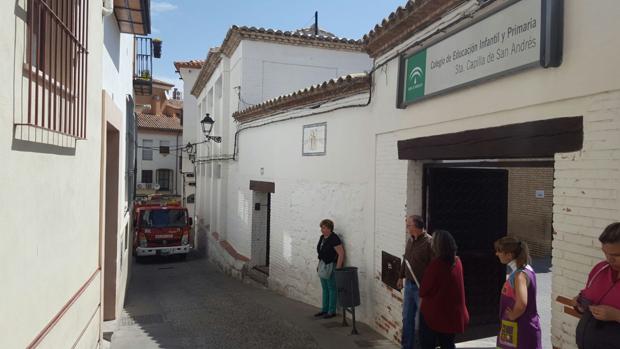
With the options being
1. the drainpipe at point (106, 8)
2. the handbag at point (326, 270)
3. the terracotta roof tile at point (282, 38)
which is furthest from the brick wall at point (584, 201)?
the terracotta roof tile at point (282, 38)

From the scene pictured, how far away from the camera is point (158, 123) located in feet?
138

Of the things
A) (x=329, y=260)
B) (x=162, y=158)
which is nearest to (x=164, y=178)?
(x=162, y=158)

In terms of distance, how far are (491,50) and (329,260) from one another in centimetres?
431

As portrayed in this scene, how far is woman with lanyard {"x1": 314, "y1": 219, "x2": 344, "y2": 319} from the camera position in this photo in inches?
298

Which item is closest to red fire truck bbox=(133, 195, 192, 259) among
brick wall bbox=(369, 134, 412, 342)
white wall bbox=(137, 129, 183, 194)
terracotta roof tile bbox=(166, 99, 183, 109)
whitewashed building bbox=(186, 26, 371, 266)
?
whitewashed building bbox=(186, 26, 371, 266)

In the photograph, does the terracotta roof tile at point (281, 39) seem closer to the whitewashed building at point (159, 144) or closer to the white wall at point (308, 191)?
the white wall at point (308, 191)

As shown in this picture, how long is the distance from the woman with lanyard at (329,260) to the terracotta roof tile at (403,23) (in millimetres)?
2783

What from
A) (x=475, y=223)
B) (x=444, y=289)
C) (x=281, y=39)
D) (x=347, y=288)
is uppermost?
(x=281, y=39)

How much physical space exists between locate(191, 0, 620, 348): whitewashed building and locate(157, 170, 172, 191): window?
34.8m

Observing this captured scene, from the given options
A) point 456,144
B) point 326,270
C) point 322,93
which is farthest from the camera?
point 322,93

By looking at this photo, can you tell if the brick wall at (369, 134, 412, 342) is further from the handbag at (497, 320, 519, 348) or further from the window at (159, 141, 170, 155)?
the window at (159, 141, 170, 155)

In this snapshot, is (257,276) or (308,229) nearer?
(308,229)

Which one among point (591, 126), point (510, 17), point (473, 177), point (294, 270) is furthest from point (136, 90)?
point (591, 126)

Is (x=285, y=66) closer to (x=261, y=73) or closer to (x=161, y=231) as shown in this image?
(x=261, y=73)
